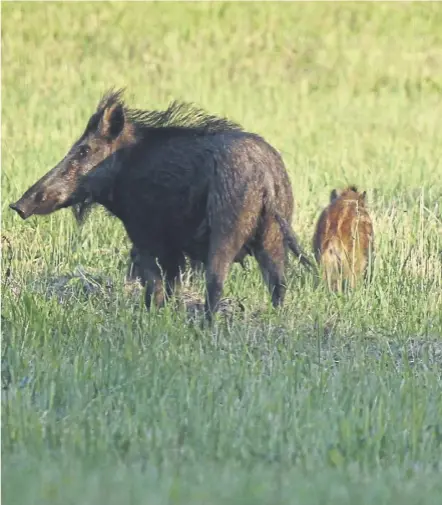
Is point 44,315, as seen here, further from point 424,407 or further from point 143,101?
point 143,101

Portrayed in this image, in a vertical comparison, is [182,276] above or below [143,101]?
below

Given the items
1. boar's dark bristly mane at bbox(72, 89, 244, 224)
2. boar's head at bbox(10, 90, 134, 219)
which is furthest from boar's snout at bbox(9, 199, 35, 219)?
boar's dark bristly mane at bbox(72, 89, 244, 224)

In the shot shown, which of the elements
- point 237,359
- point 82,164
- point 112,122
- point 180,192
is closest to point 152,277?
point 180,192

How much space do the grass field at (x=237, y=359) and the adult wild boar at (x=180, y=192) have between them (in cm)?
34

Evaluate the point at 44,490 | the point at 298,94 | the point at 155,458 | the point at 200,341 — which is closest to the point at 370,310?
the point at 200,341

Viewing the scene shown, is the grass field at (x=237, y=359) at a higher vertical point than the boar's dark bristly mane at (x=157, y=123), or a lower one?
lower

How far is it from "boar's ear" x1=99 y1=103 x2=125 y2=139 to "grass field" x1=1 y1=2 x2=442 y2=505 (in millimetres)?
1000

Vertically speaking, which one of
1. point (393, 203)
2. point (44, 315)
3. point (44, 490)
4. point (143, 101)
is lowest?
point (44, 490)

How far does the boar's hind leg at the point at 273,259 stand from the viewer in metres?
8.57

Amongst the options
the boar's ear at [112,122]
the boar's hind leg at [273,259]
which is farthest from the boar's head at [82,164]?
the boar's hind leg at [273,259]

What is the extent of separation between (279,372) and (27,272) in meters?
3.04

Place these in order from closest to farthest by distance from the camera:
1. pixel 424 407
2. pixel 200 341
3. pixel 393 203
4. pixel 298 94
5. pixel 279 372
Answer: pixel 424 407 < pixel 279 372 < pixel 200 341 < pixel 393 203 < pixel 298 94

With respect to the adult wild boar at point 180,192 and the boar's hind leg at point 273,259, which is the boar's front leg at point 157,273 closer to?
the adult wild boar at point 180,192

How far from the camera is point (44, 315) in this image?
7.98m
